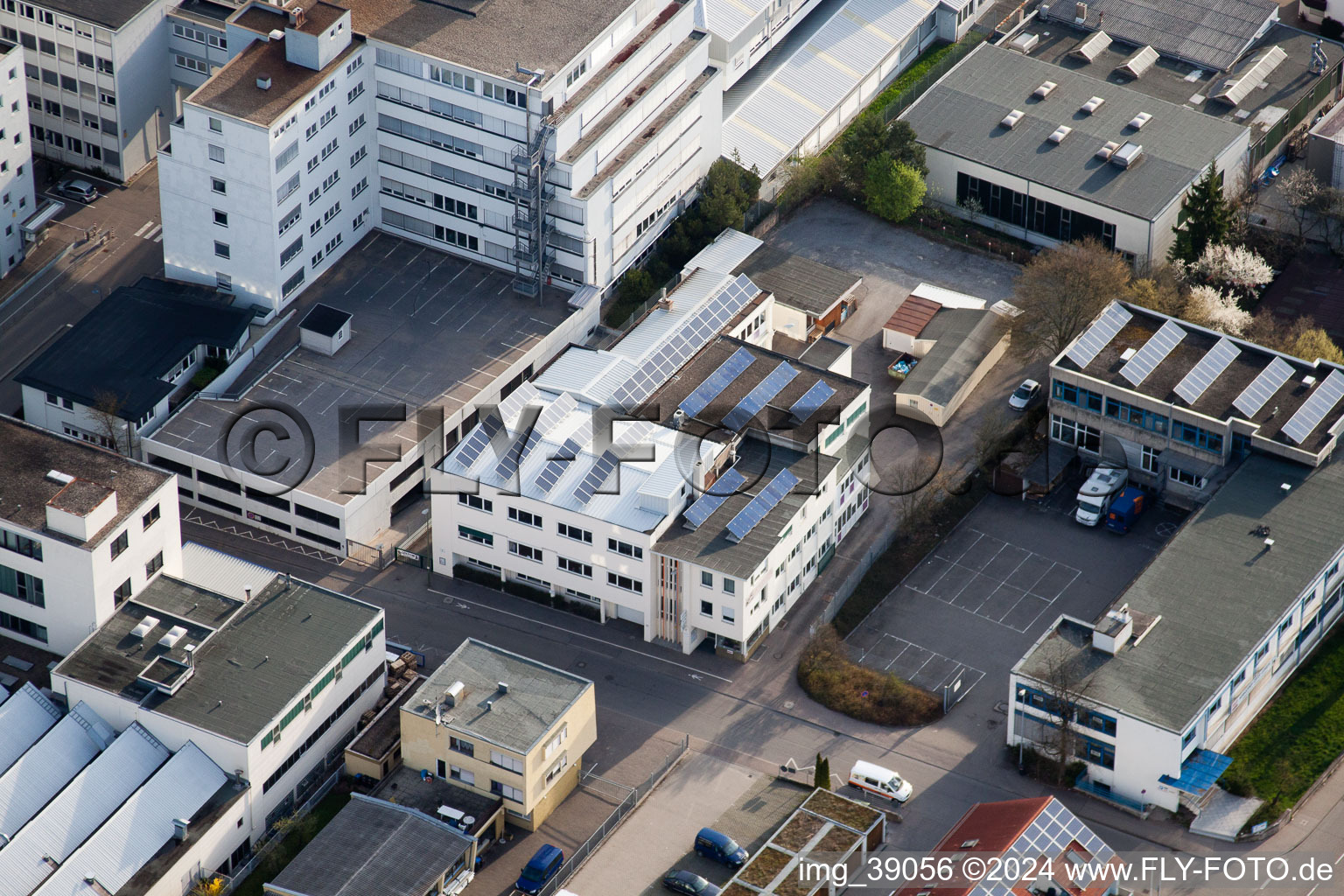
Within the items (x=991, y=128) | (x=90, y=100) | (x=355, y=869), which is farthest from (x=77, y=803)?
(x=991, y=128)

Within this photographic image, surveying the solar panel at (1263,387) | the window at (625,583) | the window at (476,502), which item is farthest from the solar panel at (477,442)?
the solar panel at (1263,387)

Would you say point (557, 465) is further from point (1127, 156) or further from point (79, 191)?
point (1127, 156)

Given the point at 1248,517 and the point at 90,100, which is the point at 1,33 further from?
the point at 1248,517

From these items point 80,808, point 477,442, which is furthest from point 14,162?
→ point 80,808

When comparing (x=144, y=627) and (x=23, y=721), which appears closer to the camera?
(x=23, y=721)

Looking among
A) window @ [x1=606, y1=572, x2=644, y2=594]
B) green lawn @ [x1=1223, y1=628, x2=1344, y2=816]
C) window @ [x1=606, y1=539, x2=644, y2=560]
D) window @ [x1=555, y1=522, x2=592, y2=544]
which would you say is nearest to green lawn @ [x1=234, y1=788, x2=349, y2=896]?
window @ [x1=555, y1=522, x2=592, y2=544]

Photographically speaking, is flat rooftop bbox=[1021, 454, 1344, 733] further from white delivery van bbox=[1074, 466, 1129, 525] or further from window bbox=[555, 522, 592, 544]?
window bbox=[555, 522, 592, 544]
